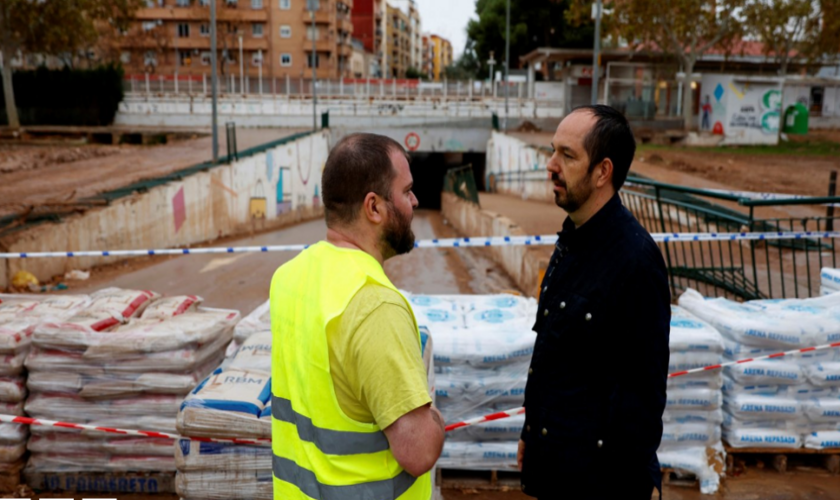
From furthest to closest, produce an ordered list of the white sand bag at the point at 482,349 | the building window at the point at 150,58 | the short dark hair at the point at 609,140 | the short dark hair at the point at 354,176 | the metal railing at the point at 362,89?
1. the building window at the point at 150,58
2. the metal railing at the point at 362,89
3. the white sand bag at the point at 482,349
4. the short dark hair at the point at 609,140
5. the short dark hair at the point at 354,176

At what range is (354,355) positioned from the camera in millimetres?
1734

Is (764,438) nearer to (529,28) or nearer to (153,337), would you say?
(153,337)

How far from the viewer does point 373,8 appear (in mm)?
92125

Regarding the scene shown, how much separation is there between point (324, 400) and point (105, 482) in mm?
3216

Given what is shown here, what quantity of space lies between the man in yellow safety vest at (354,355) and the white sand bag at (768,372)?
342cm

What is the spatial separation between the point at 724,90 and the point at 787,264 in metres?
24.3

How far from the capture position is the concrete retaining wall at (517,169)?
2192cm

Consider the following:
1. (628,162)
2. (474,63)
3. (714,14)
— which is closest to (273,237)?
(628,162)

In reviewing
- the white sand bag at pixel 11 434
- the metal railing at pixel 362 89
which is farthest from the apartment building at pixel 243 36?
the white sand bag at pixel 11 434

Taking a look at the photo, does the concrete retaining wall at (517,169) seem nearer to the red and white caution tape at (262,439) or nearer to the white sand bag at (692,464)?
the red and white caution tape at (262,439)

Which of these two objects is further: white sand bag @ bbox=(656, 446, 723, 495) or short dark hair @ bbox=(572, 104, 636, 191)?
white sand bag @ bbox=(656, 446, 723, 495)

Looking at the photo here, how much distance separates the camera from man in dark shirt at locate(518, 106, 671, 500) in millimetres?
Answer: 2238

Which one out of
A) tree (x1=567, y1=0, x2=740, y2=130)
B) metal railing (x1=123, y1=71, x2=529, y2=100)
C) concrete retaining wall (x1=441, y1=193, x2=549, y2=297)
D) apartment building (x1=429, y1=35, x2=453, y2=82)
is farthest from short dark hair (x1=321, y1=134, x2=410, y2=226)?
apartment building (x1=429, y1=35, x2=453, y2=82)

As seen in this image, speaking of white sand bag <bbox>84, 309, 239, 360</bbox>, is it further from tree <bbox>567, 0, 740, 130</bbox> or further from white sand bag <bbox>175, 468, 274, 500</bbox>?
tree <bbox>567, 0, 740, 130</bbox>
